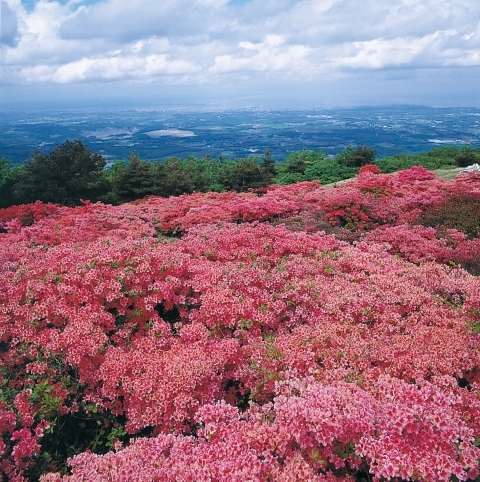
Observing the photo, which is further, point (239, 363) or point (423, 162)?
point (423, 162)

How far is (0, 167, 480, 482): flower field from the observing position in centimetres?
347

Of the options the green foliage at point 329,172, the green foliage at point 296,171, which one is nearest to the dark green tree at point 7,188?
the green foliage at point 296,171

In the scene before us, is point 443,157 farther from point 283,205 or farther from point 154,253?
point 154,253

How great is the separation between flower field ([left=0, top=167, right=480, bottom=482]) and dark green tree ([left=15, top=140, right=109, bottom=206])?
16.5 meters

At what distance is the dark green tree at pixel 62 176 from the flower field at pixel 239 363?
16.5 metres

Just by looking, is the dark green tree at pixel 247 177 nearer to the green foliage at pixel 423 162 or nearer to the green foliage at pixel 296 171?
the green foliage at pixel 296 171

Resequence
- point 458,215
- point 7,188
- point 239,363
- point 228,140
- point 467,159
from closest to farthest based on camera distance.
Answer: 1. point 239,363
2. point 458,215
3. point 467,159
4. point 7,188
5. point 228,140

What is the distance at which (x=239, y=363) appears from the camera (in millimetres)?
5230

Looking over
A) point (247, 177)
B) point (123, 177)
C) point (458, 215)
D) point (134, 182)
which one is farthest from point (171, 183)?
point (458, 215)

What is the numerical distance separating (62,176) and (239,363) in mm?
22695

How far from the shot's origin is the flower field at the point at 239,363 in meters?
3.47

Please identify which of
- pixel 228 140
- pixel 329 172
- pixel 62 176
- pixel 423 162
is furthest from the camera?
pixel 228 140

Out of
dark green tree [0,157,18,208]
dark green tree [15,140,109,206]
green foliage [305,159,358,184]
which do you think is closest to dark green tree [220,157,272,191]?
green foliage [305,159,358,184]

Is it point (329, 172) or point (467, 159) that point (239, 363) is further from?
point (467, 159)
